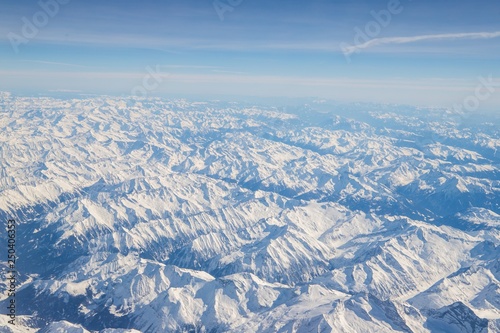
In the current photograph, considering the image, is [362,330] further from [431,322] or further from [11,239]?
[11,239]

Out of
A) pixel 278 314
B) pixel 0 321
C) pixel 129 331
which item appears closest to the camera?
pixel 129 331

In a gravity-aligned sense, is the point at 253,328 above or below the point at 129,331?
below

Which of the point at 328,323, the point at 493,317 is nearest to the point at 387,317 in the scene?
the point at 328,323

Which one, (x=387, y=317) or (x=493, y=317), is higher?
(x=387, y=317)

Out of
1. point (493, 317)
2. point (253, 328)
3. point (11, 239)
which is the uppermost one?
point (11, 239)

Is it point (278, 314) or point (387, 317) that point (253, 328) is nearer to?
point (278, 314)

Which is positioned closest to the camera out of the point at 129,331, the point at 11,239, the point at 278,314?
the point at 11,239

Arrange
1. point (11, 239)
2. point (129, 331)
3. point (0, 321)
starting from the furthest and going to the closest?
1. point (0, 321)
2. point (129, 331)
3. point (11, 239)

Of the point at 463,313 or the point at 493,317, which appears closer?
the point at 463,313

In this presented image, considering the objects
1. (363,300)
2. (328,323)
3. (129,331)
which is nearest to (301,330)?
(328,323)
